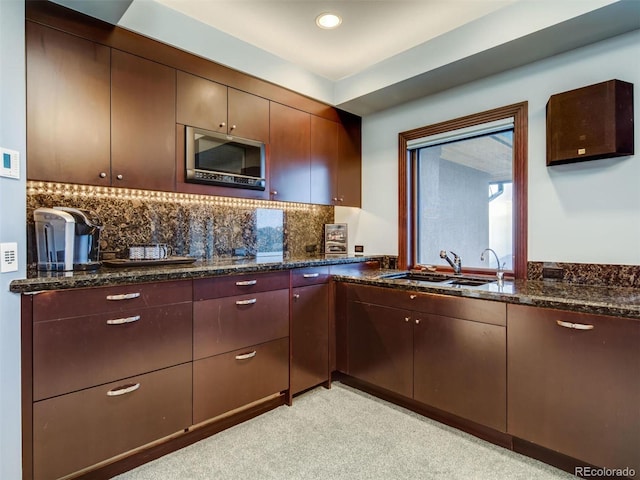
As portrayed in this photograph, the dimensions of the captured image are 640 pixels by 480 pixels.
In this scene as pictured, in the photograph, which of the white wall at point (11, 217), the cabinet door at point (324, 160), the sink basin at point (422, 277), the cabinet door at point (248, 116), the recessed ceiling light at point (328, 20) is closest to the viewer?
the white wall at point (11, 217)

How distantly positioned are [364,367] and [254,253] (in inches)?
54.6

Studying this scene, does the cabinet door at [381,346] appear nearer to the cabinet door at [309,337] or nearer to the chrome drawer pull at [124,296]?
the cabinet door at [309,337]

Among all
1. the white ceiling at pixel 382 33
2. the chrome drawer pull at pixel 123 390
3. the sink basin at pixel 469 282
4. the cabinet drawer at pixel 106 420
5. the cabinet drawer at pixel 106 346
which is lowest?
the cabinet drawer at pixel 106 420

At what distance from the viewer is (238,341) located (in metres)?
2.20

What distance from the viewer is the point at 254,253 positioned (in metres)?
3.16

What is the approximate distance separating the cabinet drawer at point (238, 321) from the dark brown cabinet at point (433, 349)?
2.05 ft

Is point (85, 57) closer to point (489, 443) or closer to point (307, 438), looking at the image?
point (307, 438)

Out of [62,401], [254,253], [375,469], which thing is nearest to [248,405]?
[375,469]

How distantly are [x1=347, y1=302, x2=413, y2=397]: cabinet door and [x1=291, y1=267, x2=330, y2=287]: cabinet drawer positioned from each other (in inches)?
12.3

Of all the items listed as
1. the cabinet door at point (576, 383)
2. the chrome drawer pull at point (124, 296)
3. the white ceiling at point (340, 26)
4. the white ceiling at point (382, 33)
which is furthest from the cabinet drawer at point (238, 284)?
the white ceiling at point (340, 26)

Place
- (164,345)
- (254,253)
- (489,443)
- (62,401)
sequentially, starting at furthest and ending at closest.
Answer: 1. (254,253)
2. (489,443)
3. (164,345)
4. (62,401)

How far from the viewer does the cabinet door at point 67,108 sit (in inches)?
71.6

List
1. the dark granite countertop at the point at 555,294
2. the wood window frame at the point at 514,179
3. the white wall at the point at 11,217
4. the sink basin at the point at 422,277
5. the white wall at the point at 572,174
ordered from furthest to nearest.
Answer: the sink basin at the point at 422,277
the wood window frame at the point at 514,179
the white wall at the point at 572,174
the dark granite countertop at the point at 555,294
the white wall at the point at 11,217

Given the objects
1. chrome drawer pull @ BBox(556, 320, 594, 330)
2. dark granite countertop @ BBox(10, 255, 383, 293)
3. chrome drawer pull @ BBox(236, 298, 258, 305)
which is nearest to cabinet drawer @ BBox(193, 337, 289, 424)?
chrome drawer pull @ BBox(236, 298, 258, 305)
